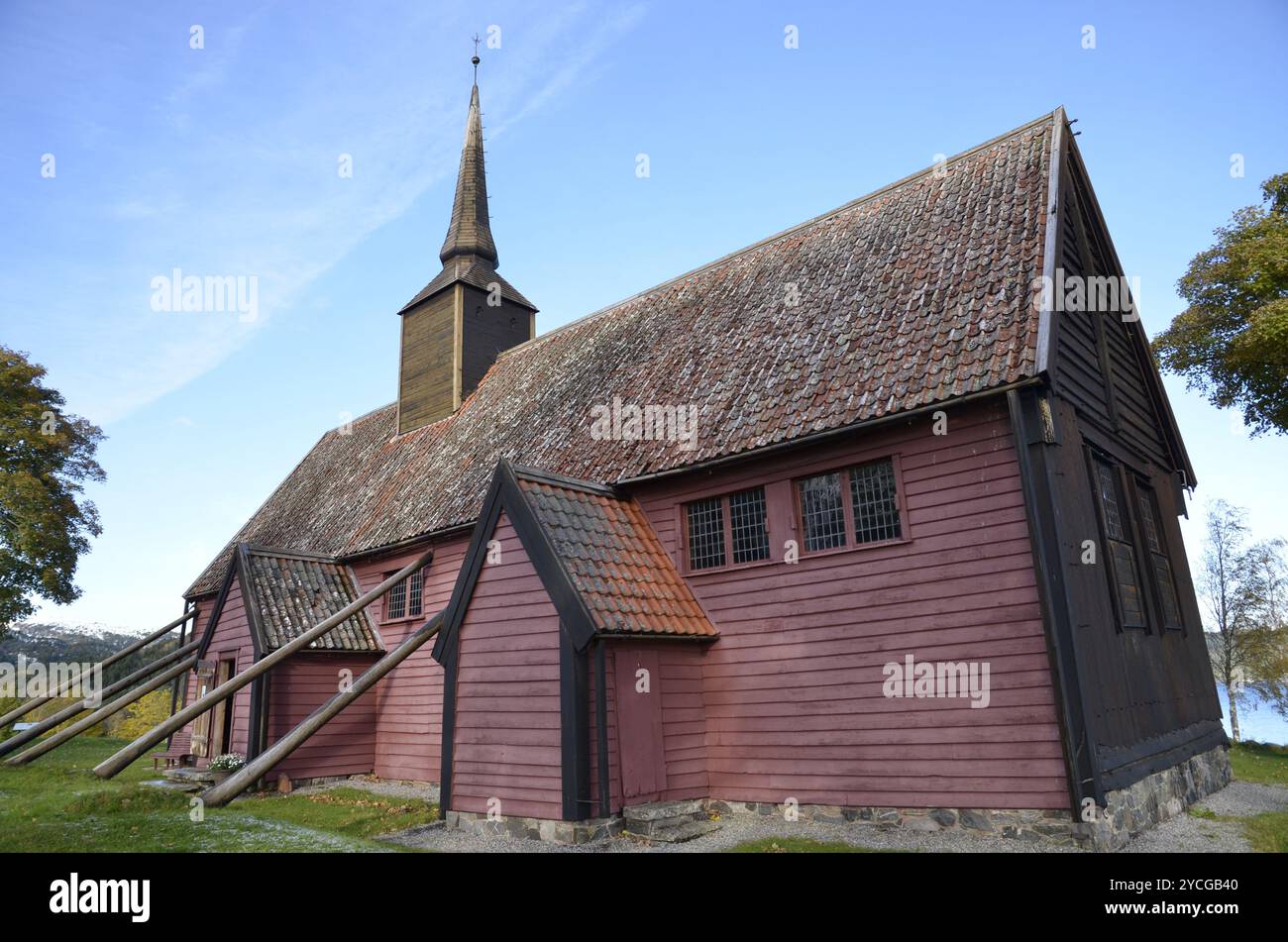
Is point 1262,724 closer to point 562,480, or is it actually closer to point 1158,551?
point 1158,551

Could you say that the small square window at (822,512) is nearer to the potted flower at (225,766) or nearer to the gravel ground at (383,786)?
the gravel ground at (383,786)

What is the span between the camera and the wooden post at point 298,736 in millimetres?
12422

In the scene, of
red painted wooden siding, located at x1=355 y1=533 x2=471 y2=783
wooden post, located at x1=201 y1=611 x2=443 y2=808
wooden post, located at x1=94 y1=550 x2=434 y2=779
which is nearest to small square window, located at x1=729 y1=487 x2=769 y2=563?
wooden post, located at x1=201 y1=611 x2=443 y2=808

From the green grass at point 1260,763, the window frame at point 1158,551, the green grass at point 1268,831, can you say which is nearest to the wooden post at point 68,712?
the window frame at point 1158,551

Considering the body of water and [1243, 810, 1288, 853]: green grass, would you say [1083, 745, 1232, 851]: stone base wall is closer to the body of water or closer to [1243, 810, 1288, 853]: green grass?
[1243, 810, 1288, 853]: green grass

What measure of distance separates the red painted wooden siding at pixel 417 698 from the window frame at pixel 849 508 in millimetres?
7346

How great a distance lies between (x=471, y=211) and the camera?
25.2 meters

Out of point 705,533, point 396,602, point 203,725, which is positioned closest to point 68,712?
point 203,725

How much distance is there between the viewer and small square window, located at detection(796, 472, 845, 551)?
11016 millimetres

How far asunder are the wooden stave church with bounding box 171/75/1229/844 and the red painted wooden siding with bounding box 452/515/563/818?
0.13ft

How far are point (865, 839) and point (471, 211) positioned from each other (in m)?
21.8
